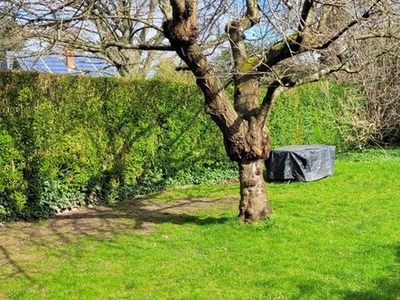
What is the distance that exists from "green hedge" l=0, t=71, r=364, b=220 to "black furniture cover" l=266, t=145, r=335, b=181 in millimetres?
1450

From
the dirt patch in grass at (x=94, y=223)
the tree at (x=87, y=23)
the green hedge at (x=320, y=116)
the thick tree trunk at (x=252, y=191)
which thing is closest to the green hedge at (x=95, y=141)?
the dirt patch in grass at (x=94, y=223)

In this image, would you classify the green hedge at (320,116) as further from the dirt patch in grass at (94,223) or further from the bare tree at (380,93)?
the dirt patch in grass at (94,223)

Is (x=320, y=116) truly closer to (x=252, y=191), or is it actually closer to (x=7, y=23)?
(x=252, y=191)

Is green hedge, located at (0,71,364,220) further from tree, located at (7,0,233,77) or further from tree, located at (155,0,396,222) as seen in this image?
tree, located at (155,0,396,222)

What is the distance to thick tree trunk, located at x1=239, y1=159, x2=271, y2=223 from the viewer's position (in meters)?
6.55

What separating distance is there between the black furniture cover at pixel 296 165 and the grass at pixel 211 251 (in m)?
1.74

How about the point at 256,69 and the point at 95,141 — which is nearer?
the point at 256,69

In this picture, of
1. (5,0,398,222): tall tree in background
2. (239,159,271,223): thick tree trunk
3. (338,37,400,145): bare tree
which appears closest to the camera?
(5,0,398,222): tall tree in background

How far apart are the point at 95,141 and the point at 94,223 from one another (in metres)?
1.99

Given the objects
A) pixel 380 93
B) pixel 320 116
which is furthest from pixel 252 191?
pixel 380 93

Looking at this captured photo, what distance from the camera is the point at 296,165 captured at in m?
10.8

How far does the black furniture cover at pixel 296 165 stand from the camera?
10.8m

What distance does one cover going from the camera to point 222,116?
6.31 meters

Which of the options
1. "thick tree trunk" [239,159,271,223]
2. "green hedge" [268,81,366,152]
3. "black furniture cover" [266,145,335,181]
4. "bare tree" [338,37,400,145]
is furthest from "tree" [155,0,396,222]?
"bare tree" [338,37,400,145]
